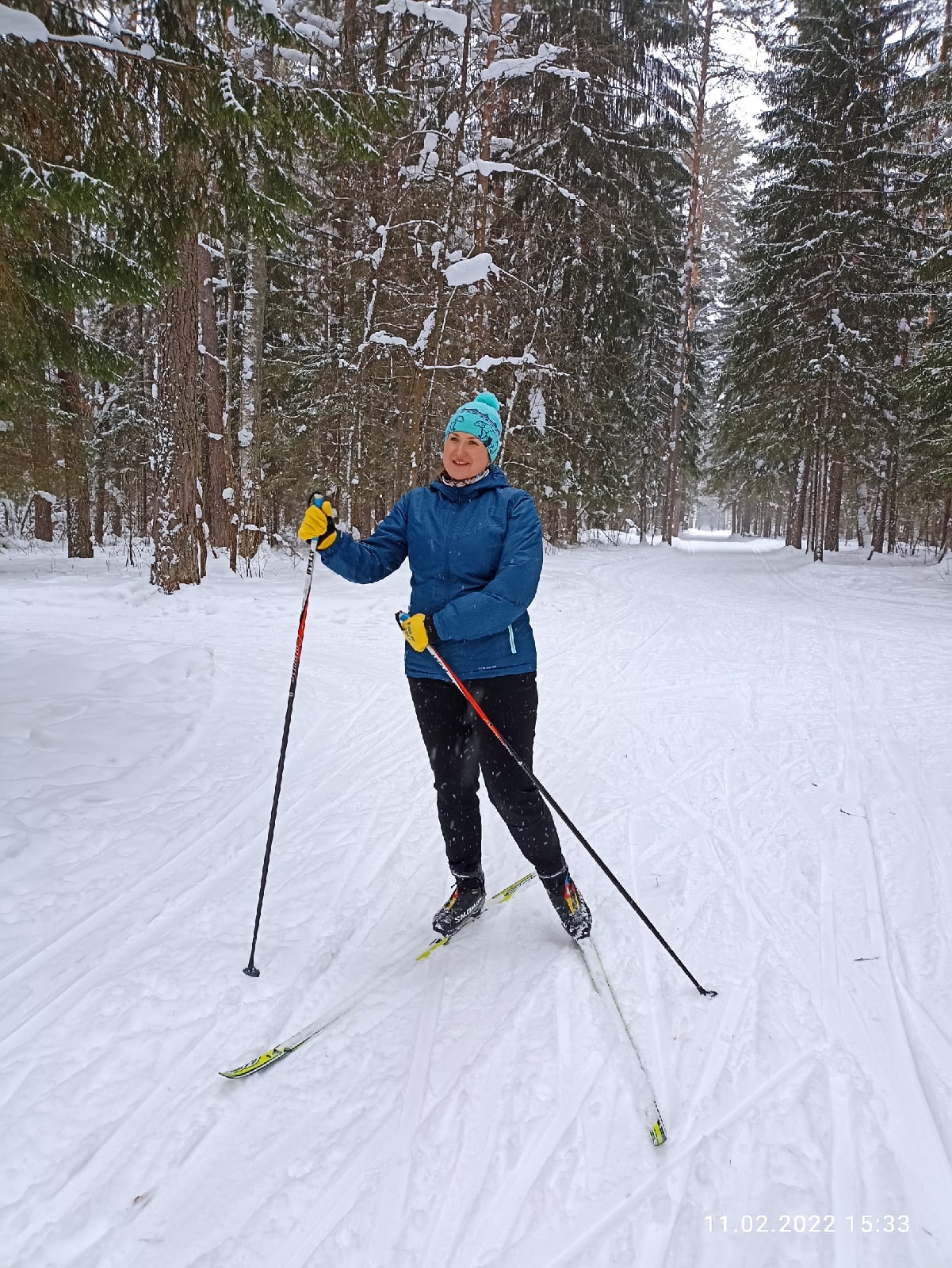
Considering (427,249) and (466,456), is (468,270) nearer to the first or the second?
(427,249)

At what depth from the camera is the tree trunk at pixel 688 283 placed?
24531 mm

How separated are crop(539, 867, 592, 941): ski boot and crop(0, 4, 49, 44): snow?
504cm

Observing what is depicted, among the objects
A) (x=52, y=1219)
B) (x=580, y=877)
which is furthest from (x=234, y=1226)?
(x=580, y=877)

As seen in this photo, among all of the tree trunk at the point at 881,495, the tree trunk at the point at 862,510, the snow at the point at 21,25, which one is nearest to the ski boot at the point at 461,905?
the snow at the point at 21,25

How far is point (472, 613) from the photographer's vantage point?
8.79ft

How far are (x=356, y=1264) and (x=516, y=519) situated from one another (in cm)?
242

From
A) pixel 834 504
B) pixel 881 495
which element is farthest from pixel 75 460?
pixel 881 495

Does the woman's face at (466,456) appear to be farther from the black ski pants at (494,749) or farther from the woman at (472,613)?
the black ski pants at (494,749)

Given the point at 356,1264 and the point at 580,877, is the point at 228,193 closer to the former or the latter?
the point at 580,877

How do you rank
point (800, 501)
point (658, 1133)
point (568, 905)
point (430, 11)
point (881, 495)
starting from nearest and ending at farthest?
point (658, 1133), point (568, 905), point (430, 11), point (881, 495), point (800, 501)

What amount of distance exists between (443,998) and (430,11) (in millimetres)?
14056

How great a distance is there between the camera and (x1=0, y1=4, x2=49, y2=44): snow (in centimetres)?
353

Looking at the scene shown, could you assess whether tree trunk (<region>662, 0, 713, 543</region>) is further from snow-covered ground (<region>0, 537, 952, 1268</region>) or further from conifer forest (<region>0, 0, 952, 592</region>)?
snow-covered ground (<region>0, 537, 952, 1268</region>)

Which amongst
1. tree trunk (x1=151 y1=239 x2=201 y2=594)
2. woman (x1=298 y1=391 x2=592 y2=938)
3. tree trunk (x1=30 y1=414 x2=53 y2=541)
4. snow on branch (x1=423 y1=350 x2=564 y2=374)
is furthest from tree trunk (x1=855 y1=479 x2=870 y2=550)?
woman (x1=298 y1=391 x2=592 y2=938)
